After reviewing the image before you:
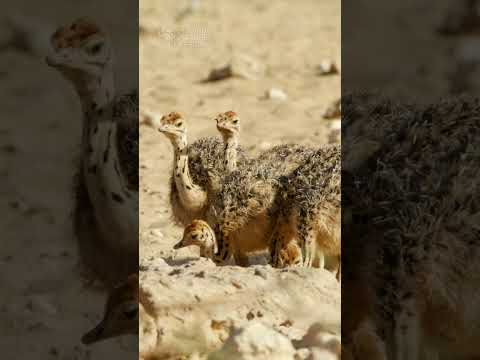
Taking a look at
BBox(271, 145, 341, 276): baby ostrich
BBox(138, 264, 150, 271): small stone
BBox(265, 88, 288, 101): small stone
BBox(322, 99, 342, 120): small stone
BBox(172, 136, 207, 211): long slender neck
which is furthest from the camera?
BBox(265, 88, 288, 101): small stone

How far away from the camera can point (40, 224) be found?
1.97 m

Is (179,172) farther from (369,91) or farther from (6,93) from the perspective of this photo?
(6,93)

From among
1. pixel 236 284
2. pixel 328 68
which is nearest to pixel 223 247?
pixel 236 284

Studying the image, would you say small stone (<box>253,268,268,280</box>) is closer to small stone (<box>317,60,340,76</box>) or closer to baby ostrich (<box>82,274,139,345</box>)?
baby ostrich (<box>82,274,139,345</box>)

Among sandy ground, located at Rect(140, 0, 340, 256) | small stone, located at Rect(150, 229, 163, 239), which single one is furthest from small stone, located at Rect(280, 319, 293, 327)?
small stone, located at Rect(150, 229, 163, 239)

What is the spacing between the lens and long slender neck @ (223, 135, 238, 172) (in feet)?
9.98

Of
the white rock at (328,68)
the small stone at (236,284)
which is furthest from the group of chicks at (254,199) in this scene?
the white rock at (328,68)

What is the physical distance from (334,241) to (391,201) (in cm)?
58

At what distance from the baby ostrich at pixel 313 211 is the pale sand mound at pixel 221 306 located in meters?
0.36

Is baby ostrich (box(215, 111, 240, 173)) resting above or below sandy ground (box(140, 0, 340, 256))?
below

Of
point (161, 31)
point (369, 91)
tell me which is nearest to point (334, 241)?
point (369, 91)

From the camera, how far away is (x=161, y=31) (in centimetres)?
562

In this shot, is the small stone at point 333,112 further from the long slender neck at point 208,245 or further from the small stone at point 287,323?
the small stone at point 287,323

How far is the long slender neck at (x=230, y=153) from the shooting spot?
9.98 feet
